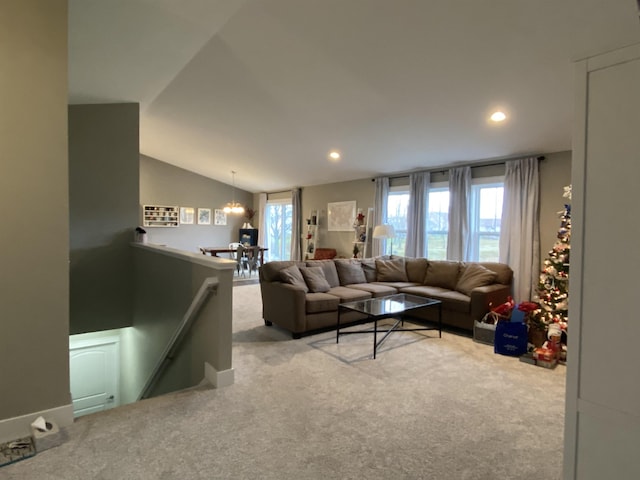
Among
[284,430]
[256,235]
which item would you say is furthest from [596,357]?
[256,235]

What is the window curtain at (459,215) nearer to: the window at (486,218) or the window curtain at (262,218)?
the window at (486,218)

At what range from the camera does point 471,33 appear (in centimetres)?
282

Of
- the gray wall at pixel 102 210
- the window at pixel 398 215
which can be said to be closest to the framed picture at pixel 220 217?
the gray wall at pixel 102 210

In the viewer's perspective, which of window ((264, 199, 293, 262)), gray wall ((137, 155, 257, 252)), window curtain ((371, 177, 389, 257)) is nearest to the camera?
window curtain ((371, 177, 389, 257))

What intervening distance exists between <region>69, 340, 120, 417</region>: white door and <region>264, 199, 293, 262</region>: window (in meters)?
4.96

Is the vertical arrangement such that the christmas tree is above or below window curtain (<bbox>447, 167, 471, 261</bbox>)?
below

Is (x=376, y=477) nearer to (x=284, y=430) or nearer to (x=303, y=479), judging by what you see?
(x=303, y=479)

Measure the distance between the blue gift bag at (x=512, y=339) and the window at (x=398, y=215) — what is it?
2.93 m

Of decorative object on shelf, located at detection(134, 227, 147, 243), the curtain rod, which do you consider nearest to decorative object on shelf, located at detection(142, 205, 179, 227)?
decorative object on shelf, located at detection(134, 227, 147, 243)

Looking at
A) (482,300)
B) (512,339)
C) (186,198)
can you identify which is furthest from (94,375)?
(512,339)

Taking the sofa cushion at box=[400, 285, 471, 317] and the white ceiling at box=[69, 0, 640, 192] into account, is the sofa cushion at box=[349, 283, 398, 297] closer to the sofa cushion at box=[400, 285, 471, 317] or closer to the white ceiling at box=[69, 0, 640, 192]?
the sofa cushion at box=[400, 285, 471, 317]

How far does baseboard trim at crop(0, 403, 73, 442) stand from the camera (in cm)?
211

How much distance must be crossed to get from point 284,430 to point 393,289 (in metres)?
3.05

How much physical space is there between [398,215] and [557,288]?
3.27 meters
